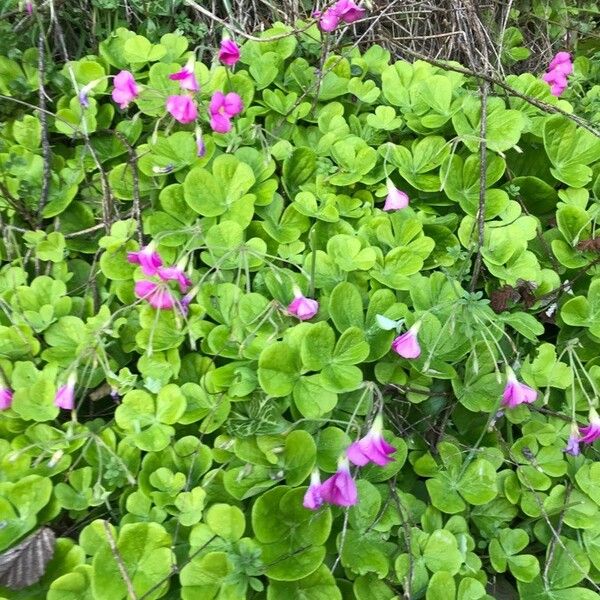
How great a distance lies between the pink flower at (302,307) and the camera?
1134 millimetres

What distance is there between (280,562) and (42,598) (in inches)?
15.0

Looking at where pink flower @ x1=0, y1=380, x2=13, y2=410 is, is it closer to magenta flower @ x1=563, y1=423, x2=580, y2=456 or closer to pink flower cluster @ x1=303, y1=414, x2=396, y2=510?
pink flower cluster @ x1=303, y1=414, x2=396, y2=510

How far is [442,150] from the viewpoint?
146 cm

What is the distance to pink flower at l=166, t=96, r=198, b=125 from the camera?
4.43 ft

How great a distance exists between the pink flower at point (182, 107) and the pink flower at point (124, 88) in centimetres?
11

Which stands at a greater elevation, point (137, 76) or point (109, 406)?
point (137, 76)

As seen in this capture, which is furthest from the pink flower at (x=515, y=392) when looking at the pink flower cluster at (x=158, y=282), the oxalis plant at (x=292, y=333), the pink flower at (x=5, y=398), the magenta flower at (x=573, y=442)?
the pink flower at (x=5, y=398)

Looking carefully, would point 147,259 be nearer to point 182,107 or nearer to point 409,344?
point 182,107

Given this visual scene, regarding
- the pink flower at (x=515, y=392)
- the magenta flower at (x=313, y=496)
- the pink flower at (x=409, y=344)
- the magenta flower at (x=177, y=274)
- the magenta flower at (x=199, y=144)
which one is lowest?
the magenta flower at (x=313, y=496)

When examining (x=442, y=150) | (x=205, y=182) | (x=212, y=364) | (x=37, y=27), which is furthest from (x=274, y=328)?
(x=37, y=27)

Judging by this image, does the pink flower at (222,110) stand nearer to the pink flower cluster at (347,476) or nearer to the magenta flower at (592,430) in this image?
the pink flower cluster at (347,476)

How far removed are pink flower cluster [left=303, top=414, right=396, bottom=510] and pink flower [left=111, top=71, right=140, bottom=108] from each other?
97cm

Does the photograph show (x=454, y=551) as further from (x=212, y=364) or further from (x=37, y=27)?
(x=37, y=27)

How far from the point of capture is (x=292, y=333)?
3.62 ft
